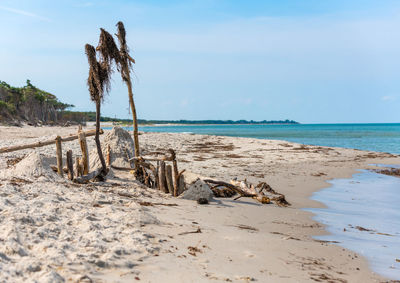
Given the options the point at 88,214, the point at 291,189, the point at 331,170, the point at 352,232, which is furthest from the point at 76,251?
the point at 331,170

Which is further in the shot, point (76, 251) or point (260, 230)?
point (260, 230)

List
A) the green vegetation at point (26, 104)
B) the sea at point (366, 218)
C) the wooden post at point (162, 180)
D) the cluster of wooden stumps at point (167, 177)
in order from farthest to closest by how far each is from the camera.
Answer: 1. the green vegetation at point (26, 104)
2. the wooden post at point (162, 180)
3. the cluster of wooden stumps at point (167, 177)
4. the sea at point (366, 218)

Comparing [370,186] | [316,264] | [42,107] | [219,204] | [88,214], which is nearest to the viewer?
[316,264]

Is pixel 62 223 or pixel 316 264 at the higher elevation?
pixel 62 223

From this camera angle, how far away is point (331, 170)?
18.0 meters

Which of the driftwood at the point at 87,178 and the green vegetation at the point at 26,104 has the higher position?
the green vegetation at the point at 26,104

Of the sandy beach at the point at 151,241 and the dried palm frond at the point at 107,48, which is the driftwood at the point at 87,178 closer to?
the sandy beach at the point at 151,241

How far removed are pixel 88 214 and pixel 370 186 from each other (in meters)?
11.8

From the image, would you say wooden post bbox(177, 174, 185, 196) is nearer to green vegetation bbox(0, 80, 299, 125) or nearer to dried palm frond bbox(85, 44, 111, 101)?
dried palm frond bbox(85, 44, 111, 101)

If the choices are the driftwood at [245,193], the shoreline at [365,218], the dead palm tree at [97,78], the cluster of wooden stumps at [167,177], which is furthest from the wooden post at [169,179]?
the shoreline at [365,218]

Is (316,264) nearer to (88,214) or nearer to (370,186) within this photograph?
(88,214)

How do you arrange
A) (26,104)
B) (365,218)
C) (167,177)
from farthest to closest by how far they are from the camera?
1. (26,104)
2. (167,177)
3. (365,218)

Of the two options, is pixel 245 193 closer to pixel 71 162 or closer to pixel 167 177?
pixel 167 177

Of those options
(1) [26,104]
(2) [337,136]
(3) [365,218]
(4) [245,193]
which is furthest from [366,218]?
(1) [26,104]
